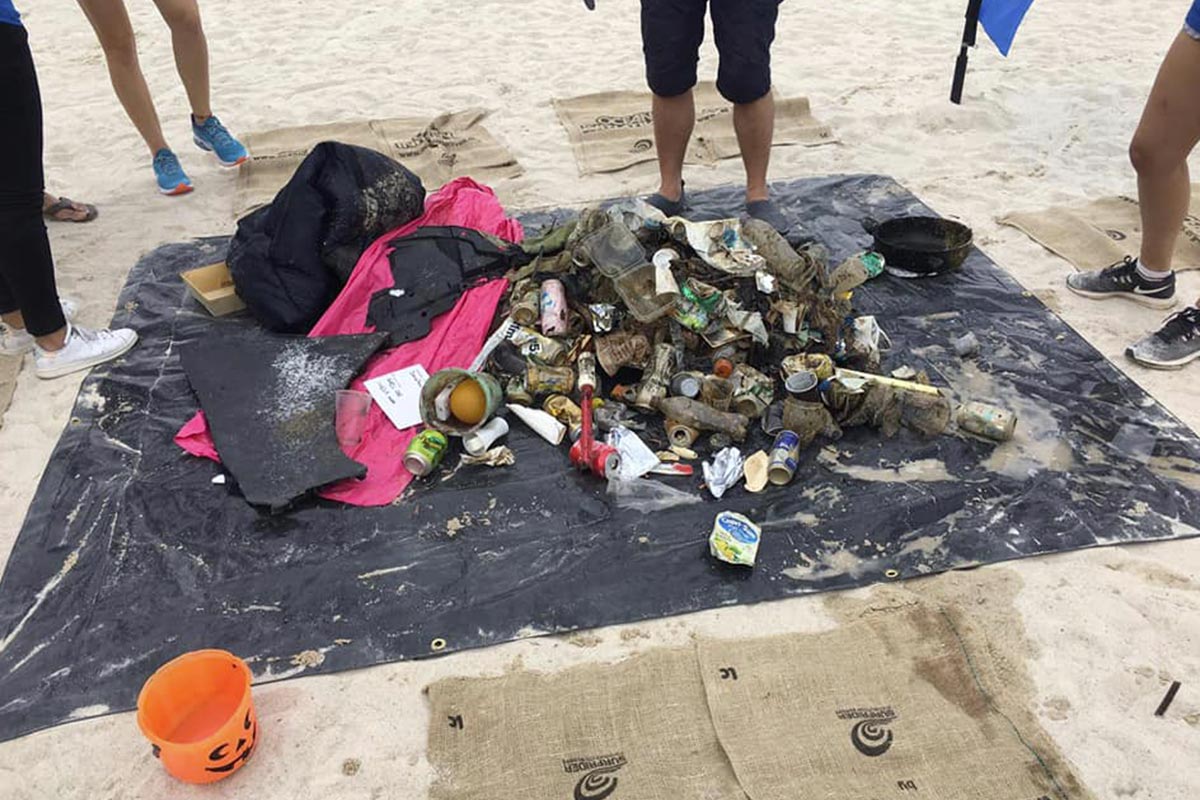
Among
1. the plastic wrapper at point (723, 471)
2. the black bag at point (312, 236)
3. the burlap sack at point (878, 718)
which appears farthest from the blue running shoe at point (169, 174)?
the burlap sack at point (878, 718)

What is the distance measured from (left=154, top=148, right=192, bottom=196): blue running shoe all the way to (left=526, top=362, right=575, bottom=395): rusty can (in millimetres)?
2961

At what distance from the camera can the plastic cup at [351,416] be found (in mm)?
3010

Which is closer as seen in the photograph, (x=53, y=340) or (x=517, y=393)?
(x=517, y=393)

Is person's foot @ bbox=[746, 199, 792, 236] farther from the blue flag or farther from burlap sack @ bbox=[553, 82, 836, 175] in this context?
the blue flag

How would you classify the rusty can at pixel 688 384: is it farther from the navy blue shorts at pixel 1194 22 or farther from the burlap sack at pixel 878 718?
the navy blue shorts at pixel 1194 22

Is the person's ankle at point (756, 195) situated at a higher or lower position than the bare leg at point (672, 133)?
lower

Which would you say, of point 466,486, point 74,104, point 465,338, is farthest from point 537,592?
point 74,104

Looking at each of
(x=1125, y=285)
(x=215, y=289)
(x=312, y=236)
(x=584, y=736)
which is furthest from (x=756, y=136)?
(x=584, y=736)

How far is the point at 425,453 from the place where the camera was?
111 inches

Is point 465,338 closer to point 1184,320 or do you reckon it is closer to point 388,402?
point 388,402

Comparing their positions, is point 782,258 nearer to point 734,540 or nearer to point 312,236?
point 734,540

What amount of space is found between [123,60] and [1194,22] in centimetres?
480

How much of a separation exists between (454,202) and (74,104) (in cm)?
371

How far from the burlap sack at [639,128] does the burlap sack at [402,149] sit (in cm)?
51
